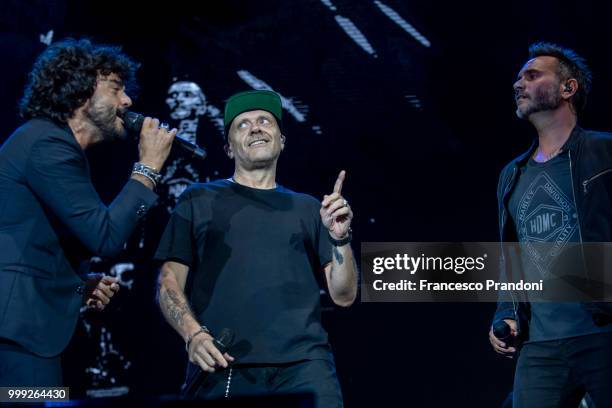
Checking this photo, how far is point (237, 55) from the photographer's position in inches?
164

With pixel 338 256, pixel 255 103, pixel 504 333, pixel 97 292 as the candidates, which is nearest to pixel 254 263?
pixel 338 256

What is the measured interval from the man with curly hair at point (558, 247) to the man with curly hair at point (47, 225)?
156 cm

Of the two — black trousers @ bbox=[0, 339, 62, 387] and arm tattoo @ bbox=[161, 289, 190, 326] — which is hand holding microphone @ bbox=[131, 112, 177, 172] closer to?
arm tattoo @ bbox=[161, 289, 190, 326]

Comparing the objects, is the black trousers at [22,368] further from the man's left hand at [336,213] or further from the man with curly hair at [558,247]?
the man with curly hair at [558,247]

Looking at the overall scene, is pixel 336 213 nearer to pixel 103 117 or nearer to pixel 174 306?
pixel 174 306

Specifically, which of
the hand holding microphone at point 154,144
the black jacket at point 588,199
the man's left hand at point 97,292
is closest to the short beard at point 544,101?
the black jacket at point 588,199

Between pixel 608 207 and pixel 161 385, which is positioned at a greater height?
pixel 608 207

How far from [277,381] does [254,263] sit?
17.0 inches

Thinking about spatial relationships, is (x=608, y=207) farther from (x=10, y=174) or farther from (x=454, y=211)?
(x=10, y=174)

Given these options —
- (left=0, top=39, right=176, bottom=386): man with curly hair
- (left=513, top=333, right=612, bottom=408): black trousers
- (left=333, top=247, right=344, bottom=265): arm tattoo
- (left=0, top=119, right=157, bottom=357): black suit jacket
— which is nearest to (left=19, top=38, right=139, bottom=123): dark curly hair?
(left=0, top=39, right=176, bottom=386): man with curly hair

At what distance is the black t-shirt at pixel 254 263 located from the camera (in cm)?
251

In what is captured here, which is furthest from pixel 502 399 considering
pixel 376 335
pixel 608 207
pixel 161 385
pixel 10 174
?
pixel 10 174

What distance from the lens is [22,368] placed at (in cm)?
194

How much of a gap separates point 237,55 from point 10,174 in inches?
90.0
